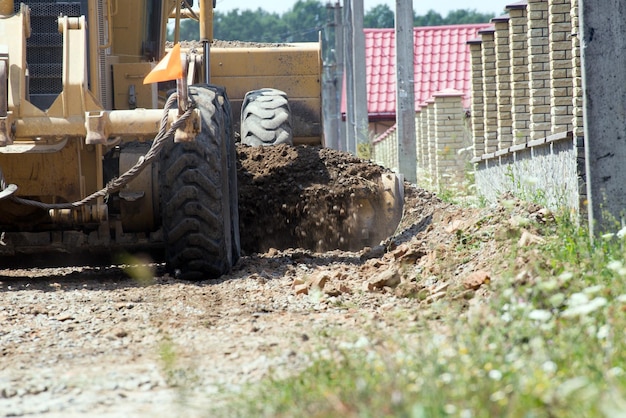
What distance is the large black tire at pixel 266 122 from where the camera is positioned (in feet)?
39.6

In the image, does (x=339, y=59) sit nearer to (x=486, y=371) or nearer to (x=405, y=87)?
(x=405, y=87)

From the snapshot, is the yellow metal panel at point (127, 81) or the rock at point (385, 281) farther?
the yellow metal panel at point (127, 81)

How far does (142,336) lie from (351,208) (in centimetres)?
465

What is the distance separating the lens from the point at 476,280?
24.0ft

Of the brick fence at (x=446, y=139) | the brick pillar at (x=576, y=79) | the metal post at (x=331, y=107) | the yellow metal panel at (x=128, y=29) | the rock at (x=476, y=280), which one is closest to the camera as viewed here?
the rock at (x=476, y=280)

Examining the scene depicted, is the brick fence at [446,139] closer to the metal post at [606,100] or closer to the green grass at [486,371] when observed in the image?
the metal post at [606,100]

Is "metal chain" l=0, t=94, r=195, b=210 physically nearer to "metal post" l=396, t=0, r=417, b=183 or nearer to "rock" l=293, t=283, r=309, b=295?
"rock" l=293, t=283, r=309, b=295

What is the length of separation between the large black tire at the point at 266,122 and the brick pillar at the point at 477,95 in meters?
7.17

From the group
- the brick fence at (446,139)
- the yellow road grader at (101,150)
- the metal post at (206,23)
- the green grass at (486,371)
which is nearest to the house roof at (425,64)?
the brick fence at (446,139)

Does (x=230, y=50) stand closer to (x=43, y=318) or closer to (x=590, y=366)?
(x=43, y=318)

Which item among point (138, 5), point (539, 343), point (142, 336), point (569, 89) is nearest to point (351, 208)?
point (138, 5)

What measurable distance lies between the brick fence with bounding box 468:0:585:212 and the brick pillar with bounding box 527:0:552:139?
12 millimetres

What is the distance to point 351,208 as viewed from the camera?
1112cm

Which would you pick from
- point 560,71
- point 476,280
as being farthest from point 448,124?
point 476,280
